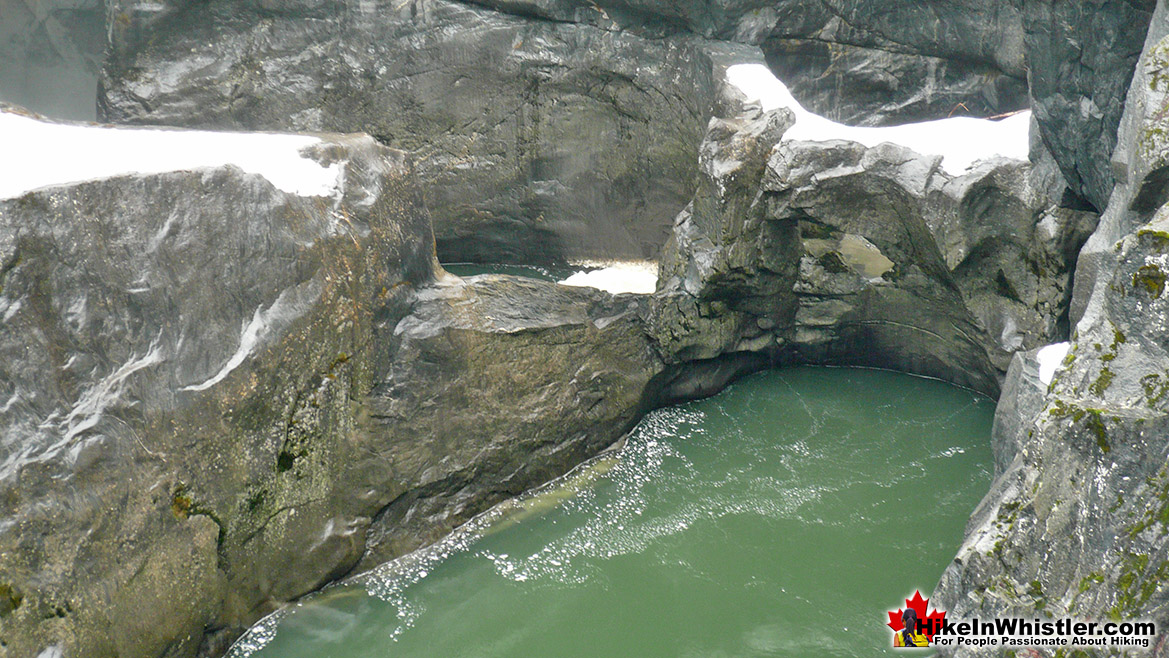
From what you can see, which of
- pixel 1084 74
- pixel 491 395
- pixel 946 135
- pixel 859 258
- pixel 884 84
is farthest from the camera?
pixel 884 84

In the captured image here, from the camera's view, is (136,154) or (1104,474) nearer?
(1104,474)

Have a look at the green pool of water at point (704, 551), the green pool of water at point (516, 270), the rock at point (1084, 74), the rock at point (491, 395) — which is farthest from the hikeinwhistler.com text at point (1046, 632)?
the green pool of water at point (516, 270)

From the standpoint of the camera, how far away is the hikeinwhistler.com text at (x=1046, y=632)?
2.91 metres

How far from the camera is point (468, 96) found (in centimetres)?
880

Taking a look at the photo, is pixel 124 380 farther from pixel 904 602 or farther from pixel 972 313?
pixel 972 313

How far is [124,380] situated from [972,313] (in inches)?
199

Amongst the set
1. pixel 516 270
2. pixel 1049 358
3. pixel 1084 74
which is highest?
pixel 1084 74

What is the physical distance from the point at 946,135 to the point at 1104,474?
3505 mm

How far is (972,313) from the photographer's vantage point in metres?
→ 6.12

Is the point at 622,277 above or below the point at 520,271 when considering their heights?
above

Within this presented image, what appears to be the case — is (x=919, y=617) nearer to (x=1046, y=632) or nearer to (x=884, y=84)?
(x=1046, y=632)

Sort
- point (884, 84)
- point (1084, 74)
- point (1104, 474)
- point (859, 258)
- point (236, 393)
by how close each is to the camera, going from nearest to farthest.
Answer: point (1104, 474)
point (236, 393)
point (1084, 74)
point (859, 258)
point (884, 84)

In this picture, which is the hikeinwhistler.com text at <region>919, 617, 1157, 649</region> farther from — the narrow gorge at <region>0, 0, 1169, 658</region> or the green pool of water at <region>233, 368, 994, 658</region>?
the green pool of water at <region>233, 368, 994, 658</region>

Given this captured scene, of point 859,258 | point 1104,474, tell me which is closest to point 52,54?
point 859,258
